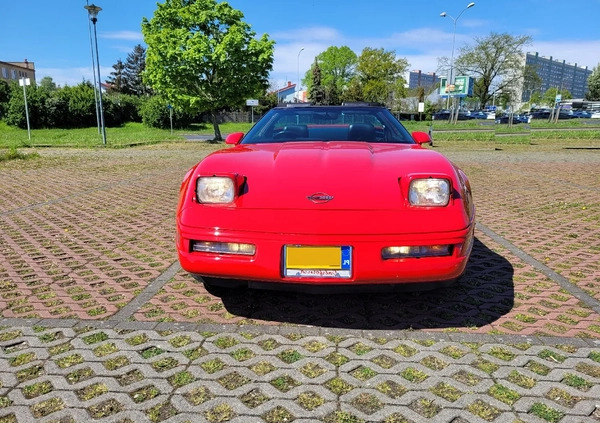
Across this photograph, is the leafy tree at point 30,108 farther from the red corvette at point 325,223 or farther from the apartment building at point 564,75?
the apartment building at point 564,75

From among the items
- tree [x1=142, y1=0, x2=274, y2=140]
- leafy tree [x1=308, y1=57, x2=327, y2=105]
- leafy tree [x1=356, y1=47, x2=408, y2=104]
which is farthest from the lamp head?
leafy tree [x1=308, y1=57, x2=327, y2=105]

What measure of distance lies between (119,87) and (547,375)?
289ft

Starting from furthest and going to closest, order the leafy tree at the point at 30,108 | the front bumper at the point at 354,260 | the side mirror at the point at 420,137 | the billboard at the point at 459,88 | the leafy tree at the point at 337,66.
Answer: the leafy tree at the point at 337,66 → the billboard at the point at 459,88 → the leafy tree at the point at 30,108 → the side mirror at the point at 420,137 → the front bumper at the point at 354,260

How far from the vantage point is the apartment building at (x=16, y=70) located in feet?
299

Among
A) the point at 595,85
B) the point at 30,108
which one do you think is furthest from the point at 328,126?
the point at 595,85

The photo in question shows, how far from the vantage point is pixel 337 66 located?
73312 mm

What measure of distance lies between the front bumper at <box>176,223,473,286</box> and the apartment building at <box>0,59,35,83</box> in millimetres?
103614

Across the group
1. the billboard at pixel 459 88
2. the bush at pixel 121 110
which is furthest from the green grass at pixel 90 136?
the billboard at pixel 459 88

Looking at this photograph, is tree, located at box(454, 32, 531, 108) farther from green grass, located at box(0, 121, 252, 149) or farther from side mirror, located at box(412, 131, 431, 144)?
side mirror, located at box(412, 131, 431, 144)

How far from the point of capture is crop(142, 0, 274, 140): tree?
75.5 ft

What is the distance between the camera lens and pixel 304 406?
6.61 feet

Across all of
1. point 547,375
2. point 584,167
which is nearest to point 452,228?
point 547,375

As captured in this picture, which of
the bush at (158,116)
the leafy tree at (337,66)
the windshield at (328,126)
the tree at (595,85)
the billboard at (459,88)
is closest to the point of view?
the windshield at (328,126)

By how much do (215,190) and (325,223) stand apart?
0.68m
